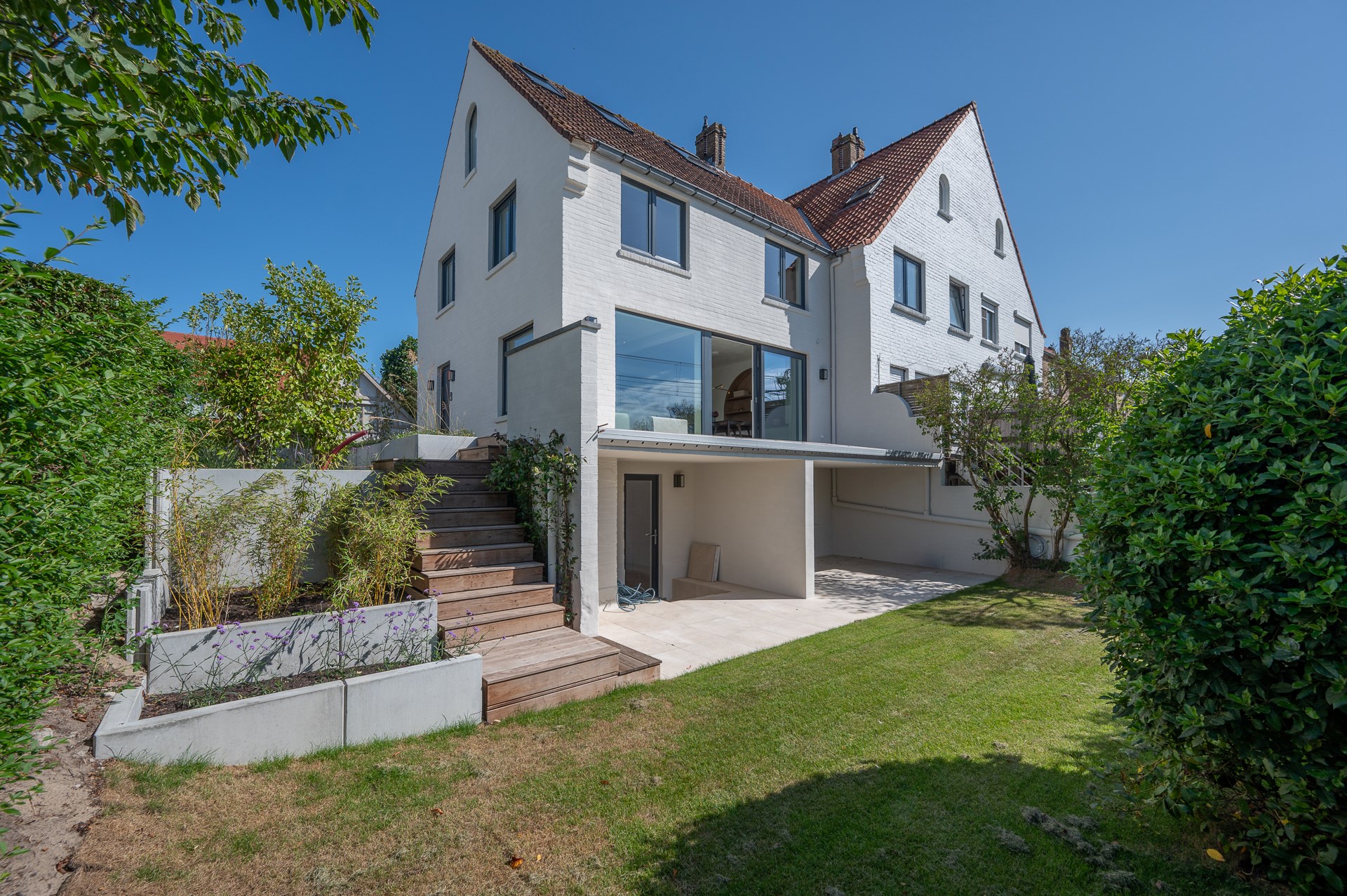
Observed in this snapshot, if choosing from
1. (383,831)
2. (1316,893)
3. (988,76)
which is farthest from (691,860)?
(988,76)

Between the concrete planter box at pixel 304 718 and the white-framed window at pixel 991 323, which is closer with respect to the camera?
the concrete planter box at pixel 304 718

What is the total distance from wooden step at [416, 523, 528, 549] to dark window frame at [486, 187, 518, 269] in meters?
5.83

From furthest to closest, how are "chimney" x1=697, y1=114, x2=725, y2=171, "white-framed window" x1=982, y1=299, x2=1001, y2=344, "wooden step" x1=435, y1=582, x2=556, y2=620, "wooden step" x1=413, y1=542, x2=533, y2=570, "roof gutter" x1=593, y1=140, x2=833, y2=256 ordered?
"white-framed window" x1=982, y1=299, x2=1001, y2=344 → "chimney" x1=697, y1=114, x2=725, y2=171 → "roof gutter" x1=593, y1=140, x2=833, y2=256 → "wooden step" x1=413, y1=542, x2=533, y2=570 → "wooden step" x1=435, y1=582, x2=556, y2=620

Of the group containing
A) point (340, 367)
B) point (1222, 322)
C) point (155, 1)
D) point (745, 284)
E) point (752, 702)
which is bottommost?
point (752, 702)

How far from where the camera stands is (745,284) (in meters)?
11.7

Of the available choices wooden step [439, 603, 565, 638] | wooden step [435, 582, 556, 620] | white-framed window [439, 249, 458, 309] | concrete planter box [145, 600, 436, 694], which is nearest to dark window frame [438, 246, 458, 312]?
white-framed window [439, 249, 458, 309]

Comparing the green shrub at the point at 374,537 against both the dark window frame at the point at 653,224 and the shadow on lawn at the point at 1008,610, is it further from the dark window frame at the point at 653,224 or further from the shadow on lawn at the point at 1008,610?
the shadow on lawn at the point at 1008,610

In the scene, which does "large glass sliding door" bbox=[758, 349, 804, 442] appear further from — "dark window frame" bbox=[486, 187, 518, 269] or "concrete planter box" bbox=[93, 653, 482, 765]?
"concrete planter box" bbox=[93, 653, 482, 765]

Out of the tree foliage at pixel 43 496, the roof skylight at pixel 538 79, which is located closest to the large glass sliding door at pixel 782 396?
the roof skylight at pixel 538 79

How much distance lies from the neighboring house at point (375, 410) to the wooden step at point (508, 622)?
399cm

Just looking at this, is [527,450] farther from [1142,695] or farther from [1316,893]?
[1316,893]

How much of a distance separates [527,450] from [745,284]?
6.40 meters

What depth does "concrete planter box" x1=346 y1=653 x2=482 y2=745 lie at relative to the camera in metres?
4.23

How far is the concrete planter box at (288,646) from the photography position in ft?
13.7
